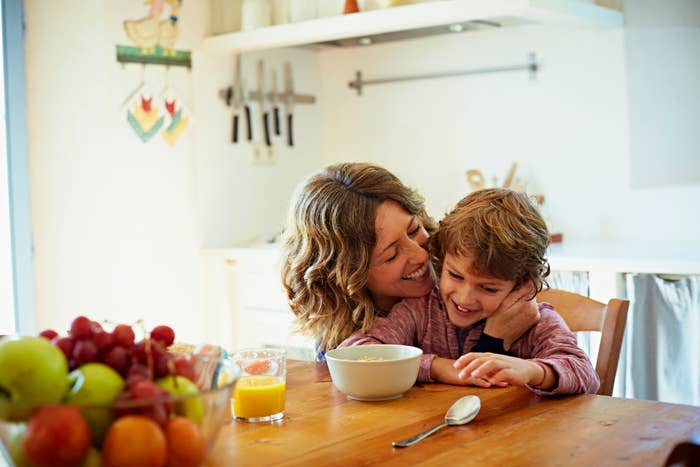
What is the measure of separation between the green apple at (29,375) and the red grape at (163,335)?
10.9 inches

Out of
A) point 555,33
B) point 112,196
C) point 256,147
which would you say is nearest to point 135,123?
point 112,196

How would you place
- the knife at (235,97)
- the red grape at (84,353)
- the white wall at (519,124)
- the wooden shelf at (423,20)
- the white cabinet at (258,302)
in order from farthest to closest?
the knife at (235,97) → the white cabinet at (258,302) → the white wall at (519,124) → the wooden shelf at (423,20) → the red grape at (84,353)

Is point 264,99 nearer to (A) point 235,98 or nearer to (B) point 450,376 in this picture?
(A) point 235,98

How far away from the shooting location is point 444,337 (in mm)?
1796

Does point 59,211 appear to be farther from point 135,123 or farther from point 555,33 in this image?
point 555,33

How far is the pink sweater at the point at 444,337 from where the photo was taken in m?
1.60

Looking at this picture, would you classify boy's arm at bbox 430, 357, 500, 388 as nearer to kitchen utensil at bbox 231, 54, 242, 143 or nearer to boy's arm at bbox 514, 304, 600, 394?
boy's arm at bbox 514, 304, 600, 394

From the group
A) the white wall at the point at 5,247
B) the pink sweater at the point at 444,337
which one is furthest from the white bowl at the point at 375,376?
the white wall at the point at 5,247

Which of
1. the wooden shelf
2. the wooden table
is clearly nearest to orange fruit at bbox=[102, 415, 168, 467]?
the wooden table

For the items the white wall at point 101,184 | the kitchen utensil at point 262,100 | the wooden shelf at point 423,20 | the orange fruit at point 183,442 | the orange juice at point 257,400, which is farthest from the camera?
the kitchen utensil at point 262,100

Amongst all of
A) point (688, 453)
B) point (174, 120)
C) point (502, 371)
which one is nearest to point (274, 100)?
point (174, 120)

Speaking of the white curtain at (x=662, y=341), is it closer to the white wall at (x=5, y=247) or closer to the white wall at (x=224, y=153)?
the white wall at (x=224, y=153)

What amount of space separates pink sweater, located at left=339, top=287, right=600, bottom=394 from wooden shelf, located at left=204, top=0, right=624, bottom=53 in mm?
1333

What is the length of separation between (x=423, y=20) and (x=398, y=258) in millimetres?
1448
